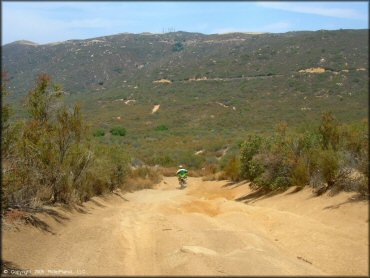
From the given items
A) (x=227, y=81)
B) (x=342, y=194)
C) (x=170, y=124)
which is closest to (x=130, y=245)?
(x=342, y=194)

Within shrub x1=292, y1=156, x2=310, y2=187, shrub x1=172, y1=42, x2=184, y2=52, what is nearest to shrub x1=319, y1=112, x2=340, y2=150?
→ shrub x1=292, y1=156, x2=310, y2=187

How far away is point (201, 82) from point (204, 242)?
221 ft

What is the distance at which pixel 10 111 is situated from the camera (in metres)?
13.0

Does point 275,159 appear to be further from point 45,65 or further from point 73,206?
point 45,65

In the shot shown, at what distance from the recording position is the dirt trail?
8633 mm

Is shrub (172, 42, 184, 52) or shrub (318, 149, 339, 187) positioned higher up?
shrub (172, 42, 184, 52)

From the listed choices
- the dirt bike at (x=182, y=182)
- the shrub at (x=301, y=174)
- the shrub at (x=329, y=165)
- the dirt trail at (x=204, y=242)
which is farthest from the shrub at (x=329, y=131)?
the dirt bike at (x=182, y=182)

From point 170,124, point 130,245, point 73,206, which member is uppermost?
point 130,245

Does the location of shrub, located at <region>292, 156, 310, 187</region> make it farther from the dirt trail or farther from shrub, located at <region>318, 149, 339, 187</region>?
shrub, located at <region>318, 149, 339, 187</region>

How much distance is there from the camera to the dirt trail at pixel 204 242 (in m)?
8.63

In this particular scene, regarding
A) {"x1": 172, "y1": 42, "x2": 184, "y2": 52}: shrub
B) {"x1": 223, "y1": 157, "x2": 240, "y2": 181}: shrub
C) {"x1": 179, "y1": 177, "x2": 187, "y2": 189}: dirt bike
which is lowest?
{"x1": 179, "y1": 177, "x2": 187, "y2": 189}: dirt bike

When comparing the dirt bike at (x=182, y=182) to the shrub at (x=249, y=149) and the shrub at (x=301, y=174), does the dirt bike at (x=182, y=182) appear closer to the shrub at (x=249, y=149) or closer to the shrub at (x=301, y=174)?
the shrub at (x=249, y=149)

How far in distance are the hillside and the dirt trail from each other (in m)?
29.5

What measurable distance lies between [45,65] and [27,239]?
2547 inches
